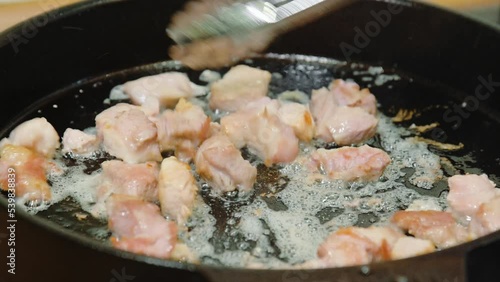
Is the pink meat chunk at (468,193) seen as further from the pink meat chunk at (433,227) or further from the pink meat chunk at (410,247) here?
the pink meat chunk at (410,247)

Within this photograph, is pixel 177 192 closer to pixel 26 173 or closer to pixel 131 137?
pixel 131 137

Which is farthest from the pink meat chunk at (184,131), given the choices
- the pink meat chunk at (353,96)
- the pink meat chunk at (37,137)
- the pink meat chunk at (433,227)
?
the pink meat chunk at (433,227)

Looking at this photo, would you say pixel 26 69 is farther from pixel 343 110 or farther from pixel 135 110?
pixel 343 110

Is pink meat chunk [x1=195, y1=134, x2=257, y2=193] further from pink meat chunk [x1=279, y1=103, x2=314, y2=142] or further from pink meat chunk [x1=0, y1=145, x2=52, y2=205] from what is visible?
pink meat chunk [x1=0, y1=145, x2=52, y2=205]

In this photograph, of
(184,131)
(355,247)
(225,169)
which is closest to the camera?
(355,247)

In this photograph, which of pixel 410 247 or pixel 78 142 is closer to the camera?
pixel 410 247

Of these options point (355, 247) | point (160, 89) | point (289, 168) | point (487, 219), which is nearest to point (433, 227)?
point (487, 219)
